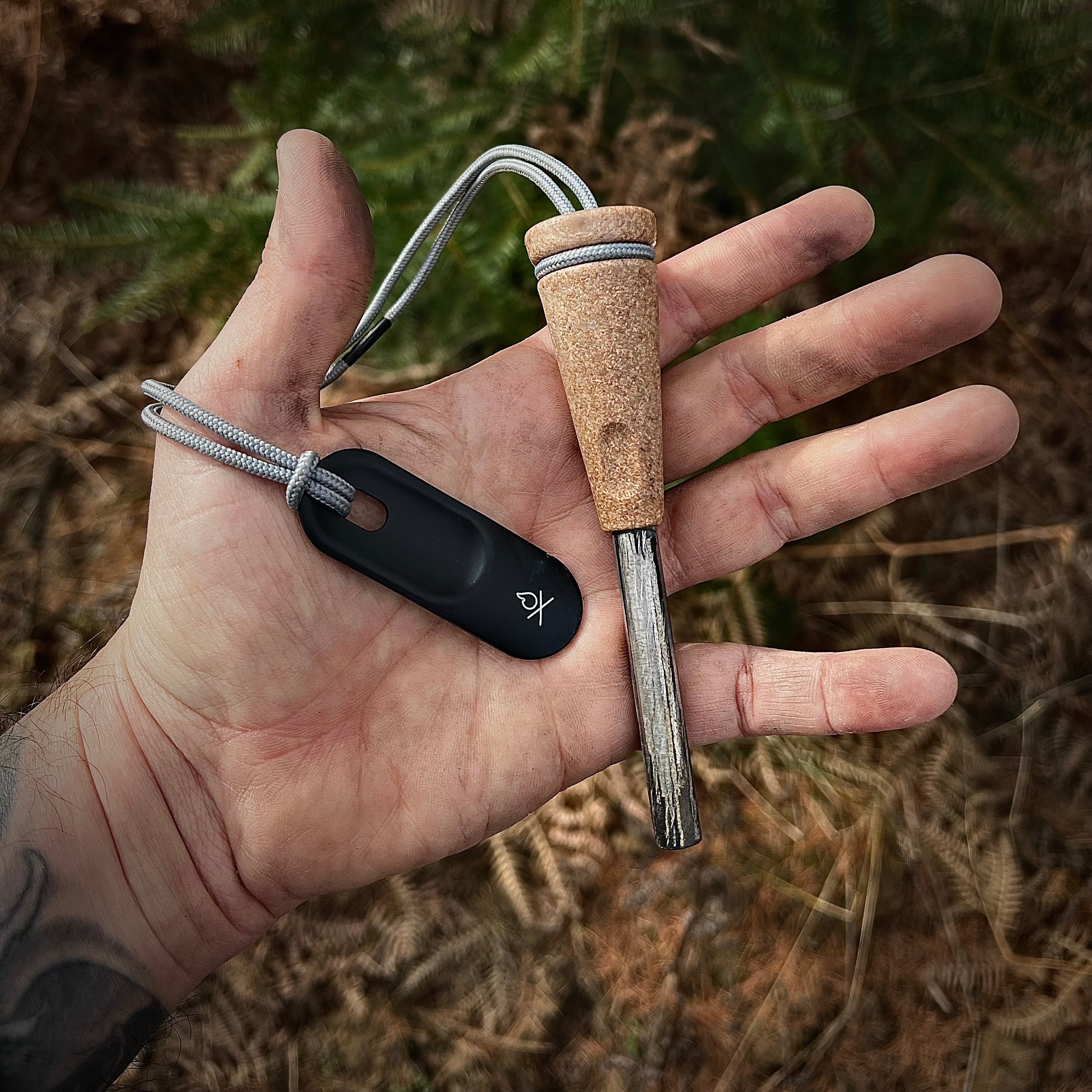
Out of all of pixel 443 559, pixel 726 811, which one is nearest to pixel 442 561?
pixel 443 559

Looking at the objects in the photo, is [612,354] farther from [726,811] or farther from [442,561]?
[726,811]

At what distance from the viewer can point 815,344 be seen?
2.15 metres

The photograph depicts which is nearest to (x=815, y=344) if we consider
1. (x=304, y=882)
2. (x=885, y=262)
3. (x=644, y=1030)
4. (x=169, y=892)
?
(x=885, y=262)

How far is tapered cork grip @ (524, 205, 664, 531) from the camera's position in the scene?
188 cm

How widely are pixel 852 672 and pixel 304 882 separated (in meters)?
1.29

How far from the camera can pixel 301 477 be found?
1842mm

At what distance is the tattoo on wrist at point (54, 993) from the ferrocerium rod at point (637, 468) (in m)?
1.17

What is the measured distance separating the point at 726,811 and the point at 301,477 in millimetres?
1900

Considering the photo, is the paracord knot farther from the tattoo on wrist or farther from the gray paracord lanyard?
the tattoo on wrist

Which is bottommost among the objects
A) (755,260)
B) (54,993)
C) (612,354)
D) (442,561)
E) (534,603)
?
(54,993)

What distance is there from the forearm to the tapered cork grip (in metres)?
1.15

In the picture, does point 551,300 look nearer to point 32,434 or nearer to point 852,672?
point 852,672

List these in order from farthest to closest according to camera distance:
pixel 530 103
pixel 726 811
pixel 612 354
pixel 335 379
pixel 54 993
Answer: pixel 726 811 → pixel 530 103 → pixel 335 379 → pixel 612 354 → pixel 54 993

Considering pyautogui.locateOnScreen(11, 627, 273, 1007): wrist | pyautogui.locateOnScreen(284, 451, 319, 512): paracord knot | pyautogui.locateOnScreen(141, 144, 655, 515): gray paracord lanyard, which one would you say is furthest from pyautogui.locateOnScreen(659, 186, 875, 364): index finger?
pyautogui.locateOnScreen(11, 627, 273, 1007): wrist
